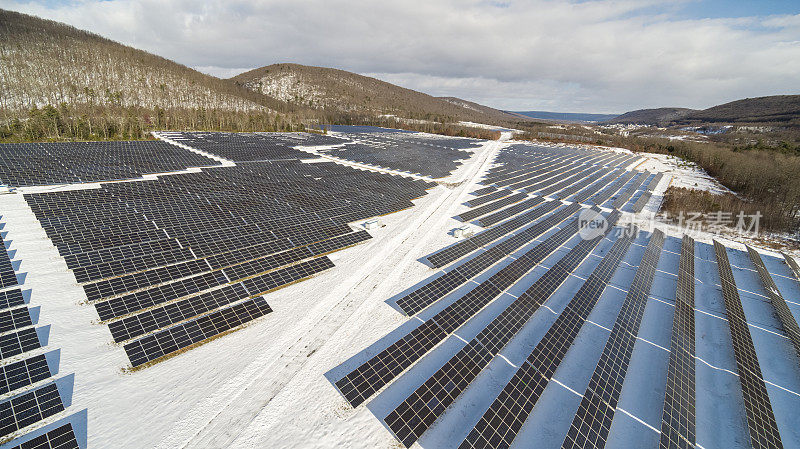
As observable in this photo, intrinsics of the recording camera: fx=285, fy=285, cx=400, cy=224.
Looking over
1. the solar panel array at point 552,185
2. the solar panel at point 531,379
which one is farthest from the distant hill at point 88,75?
the solar panel at point 531,379

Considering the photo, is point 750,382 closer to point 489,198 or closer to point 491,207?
point 491,207

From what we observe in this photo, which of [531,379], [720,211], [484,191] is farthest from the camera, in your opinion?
[484,191]

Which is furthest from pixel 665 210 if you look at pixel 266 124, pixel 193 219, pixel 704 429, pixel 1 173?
pixel 266 124

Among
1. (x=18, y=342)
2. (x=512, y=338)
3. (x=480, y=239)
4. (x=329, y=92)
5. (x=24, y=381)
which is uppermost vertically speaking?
(x=329, y=92)

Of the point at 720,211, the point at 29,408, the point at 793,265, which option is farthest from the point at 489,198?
the point at 29,408

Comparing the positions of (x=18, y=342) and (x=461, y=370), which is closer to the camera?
(x=18, y=342)

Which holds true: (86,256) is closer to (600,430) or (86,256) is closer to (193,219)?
(193,219)

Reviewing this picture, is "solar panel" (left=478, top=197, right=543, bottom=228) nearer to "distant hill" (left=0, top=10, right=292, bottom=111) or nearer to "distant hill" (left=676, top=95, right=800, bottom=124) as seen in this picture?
"distant hill" (left=0, top=10, right=292, bottom=111)
